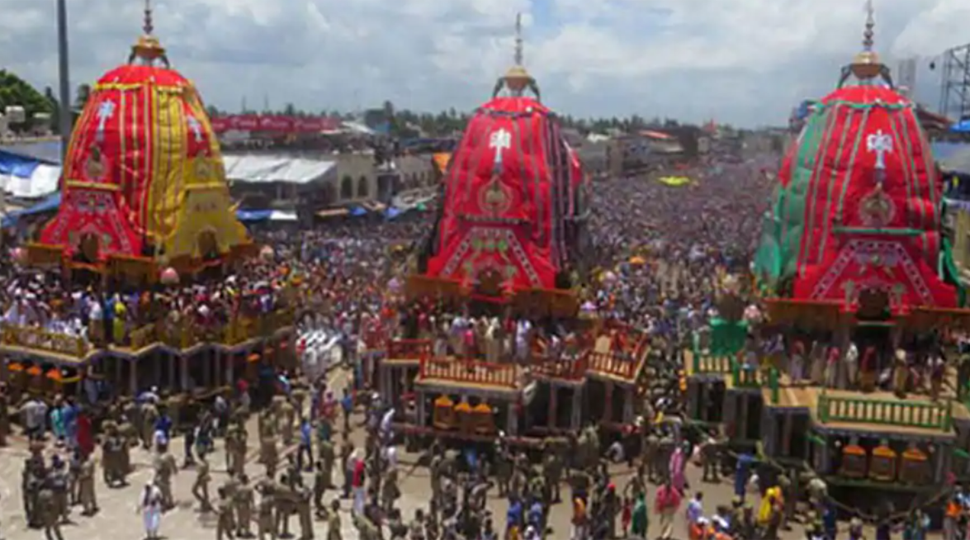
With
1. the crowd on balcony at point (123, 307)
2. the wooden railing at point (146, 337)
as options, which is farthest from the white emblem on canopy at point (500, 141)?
the wooden railing at point (146, 337)

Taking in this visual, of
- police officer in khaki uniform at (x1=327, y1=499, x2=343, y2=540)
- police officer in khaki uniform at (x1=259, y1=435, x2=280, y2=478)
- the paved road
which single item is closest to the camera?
police officer in khaki uniform at (x1=327, y1=499, x2=343, y2=540)

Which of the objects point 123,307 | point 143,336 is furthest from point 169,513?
point 123,307

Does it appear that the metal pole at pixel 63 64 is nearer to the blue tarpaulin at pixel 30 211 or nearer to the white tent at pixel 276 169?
the blue tarpaulin at pixel 30 211

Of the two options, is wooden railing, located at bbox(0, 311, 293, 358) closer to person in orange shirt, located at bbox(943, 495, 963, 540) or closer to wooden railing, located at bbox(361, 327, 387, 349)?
wooden railing, located at bbox(361, 327, 387, 349)

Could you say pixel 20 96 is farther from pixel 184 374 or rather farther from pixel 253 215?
pixel 184 374

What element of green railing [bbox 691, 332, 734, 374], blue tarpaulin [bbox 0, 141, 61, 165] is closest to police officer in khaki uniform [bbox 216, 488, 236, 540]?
green railing [bbox 691, 332, 734, 374]

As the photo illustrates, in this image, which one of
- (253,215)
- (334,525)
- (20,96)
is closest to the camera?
(334,525)
